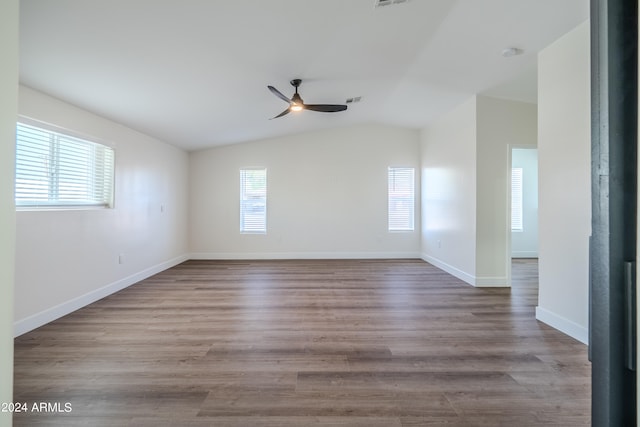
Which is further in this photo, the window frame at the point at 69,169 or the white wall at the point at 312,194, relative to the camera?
the white wall at the point at 312,194

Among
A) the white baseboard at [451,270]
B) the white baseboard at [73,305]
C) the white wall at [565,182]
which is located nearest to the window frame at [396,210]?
the white baseboard at [451,270]

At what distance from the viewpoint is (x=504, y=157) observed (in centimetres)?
414

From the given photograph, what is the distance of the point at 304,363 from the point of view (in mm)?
2201

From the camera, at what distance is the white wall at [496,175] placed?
4121 millimetres

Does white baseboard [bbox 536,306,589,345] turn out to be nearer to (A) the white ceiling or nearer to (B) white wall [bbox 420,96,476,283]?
(B) white wall [bbox 420,96,476,283]

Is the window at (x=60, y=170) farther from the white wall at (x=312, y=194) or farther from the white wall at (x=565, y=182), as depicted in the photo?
the white wall at (x=565, y=182)

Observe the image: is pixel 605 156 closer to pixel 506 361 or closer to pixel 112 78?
pixel 506 361

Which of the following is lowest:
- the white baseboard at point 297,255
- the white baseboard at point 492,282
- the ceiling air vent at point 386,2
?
the white baseboard at point 492,282

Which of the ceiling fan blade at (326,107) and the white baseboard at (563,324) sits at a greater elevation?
the ceiling fan blade at (326,107)

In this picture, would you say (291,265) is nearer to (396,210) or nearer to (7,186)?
(396,210)

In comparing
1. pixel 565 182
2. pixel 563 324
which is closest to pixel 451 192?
pixel 565 182

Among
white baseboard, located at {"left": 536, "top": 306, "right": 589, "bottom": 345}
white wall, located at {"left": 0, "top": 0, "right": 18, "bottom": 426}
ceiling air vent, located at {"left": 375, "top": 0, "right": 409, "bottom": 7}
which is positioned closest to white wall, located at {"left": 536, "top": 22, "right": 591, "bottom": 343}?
white baseboard, located at {"left": 536, "top": 306, "right": 589, "bottom": 345}

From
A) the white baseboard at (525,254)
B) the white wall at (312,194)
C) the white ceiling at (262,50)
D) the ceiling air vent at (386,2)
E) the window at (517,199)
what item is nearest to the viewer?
the white ceiling at (262,50)

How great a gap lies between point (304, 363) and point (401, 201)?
4820 mm
